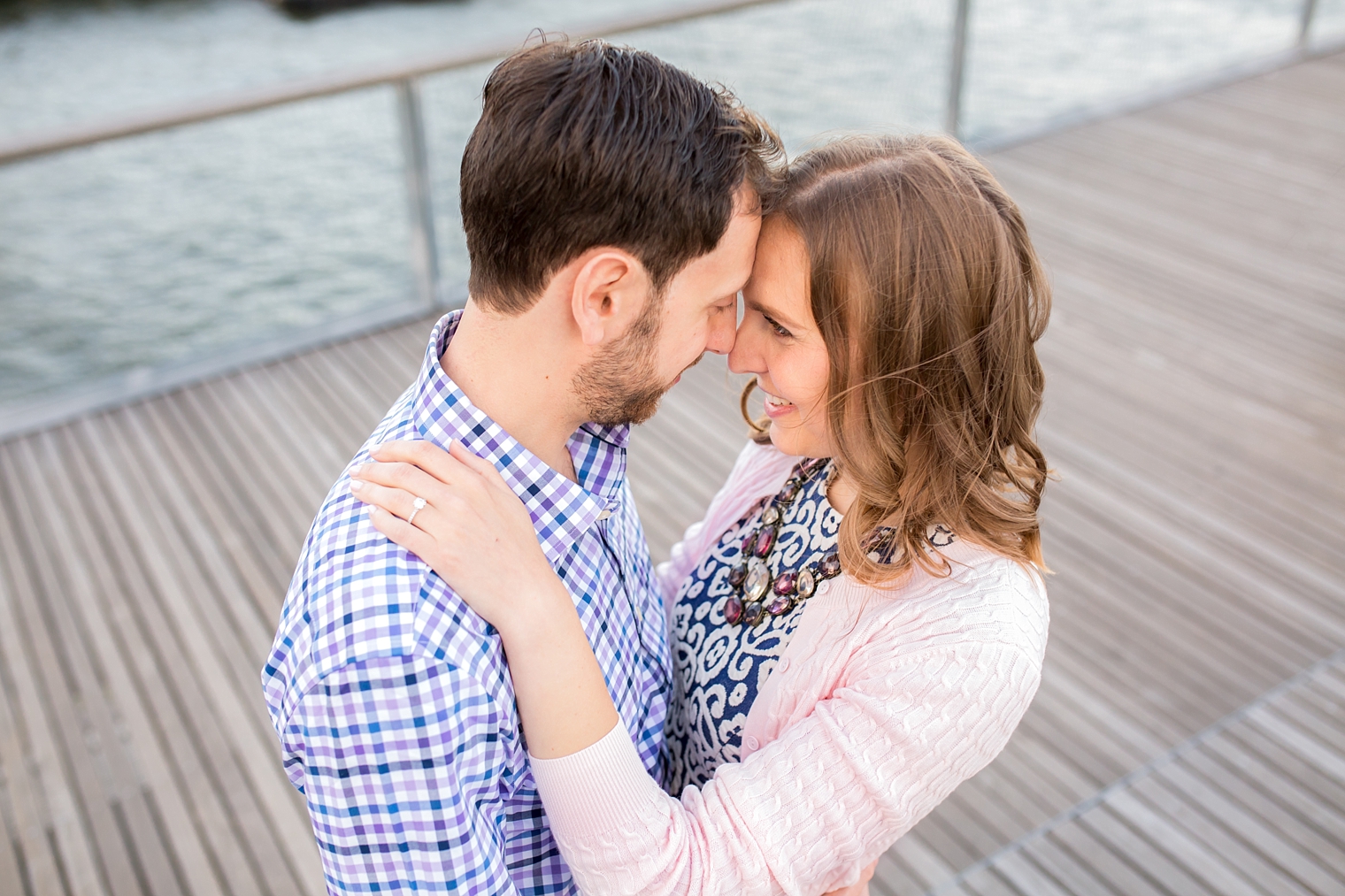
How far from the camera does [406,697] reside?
1009 millimetres

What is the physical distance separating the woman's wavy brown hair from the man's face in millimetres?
85

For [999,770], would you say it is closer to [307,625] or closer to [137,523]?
[307,625]

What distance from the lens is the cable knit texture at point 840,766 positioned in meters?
1.16

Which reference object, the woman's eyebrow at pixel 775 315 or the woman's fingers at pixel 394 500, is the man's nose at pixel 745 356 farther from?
the woman's fingers at pixel 394 500

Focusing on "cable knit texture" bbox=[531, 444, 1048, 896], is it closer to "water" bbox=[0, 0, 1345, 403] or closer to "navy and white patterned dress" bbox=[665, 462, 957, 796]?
"navy and white patterned dress" bbox=[665, 462, 957, 796]

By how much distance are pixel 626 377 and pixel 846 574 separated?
1.23 ft

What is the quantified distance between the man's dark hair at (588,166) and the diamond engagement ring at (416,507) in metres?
0.24

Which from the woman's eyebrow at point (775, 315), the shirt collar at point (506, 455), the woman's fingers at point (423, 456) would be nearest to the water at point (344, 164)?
the woman's eyebrow at point (775, 315)

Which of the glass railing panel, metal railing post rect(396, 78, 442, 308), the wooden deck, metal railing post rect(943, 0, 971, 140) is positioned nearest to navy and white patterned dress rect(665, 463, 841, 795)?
the wooden deck

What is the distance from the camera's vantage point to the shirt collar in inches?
47.8

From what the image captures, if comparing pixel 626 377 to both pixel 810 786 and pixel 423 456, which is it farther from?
pixel 810 786

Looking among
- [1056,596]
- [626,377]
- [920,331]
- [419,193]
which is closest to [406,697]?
[626,377]

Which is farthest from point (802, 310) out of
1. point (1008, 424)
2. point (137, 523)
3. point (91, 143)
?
point (91, 143)

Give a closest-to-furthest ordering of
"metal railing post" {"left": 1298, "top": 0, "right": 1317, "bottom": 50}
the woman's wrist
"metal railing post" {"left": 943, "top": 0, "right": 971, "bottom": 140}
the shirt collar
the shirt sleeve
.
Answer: the shirt sleeve, the woman's wrist, the shirt collar, "metal railing post" {"left": 943, "top": 0, "right": 971, "bottom": 140}, "metal railing post" {"left": 1298, "top": 0, "right": 1317, "bottom": 50}
